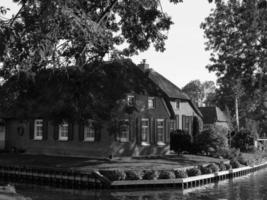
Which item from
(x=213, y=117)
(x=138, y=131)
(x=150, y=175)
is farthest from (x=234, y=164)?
(x=213, y=117)

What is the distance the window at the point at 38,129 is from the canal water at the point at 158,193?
10182 millimetres

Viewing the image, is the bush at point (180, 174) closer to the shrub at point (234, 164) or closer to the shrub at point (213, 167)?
the shrub at point (213, 167)

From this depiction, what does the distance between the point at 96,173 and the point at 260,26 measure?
13310mm

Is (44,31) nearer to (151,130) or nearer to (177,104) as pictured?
(151,130)

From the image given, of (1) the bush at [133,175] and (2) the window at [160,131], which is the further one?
(2) the window at [160,131]

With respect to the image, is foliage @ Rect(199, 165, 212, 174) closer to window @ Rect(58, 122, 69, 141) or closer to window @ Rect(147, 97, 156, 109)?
window @ Rect(147, 97, 156, 109)

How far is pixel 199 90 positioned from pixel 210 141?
7610 cm

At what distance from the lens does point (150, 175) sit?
74.5 feet

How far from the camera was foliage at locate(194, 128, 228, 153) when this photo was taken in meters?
33.6

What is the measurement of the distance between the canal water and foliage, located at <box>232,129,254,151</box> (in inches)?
728

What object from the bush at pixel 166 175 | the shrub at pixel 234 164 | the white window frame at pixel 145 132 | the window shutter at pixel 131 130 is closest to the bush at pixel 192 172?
the bush at pixel 166 175

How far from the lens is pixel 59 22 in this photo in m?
10.6

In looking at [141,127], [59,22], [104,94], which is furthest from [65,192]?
[59,22]

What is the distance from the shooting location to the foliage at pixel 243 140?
43000mm
